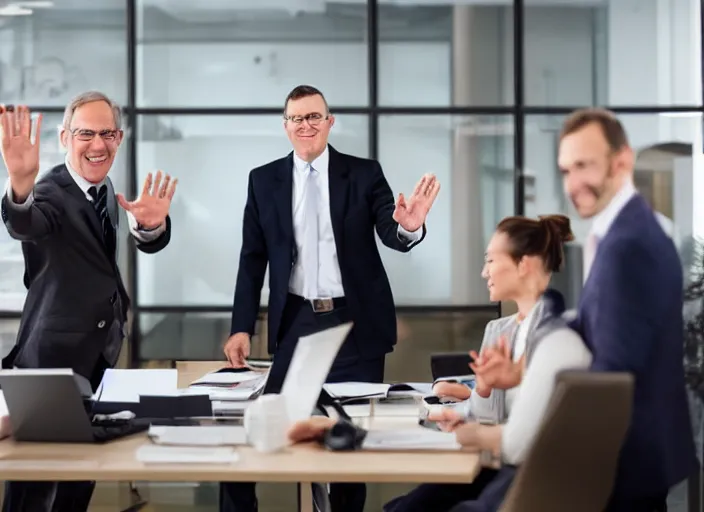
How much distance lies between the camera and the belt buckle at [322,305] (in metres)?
4.50

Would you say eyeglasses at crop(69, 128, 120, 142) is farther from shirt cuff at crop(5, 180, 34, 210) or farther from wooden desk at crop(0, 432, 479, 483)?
wooden desk at crop(0, 432, 479, 483)

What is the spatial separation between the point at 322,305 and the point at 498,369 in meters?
1.57

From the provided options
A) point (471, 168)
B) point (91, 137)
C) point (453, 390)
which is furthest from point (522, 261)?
point (471, 168)

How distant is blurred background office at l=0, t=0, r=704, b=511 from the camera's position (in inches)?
260

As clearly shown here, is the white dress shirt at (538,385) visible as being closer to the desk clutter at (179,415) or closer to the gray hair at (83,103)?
the desk clutter at (179,415)

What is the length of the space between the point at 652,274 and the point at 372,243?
2.02m

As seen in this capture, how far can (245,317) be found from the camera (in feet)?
15.1

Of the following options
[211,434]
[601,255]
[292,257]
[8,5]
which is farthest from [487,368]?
[8,5]

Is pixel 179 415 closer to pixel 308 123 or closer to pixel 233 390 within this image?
pixel 233 390

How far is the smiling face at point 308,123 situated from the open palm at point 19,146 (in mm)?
1137

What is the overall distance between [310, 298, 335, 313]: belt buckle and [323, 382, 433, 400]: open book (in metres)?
0.71

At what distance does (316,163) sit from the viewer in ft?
15.4

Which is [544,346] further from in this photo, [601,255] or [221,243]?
[221,243]

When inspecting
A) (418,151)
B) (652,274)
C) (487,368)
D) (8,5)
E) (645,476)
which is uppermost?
(8,5)
